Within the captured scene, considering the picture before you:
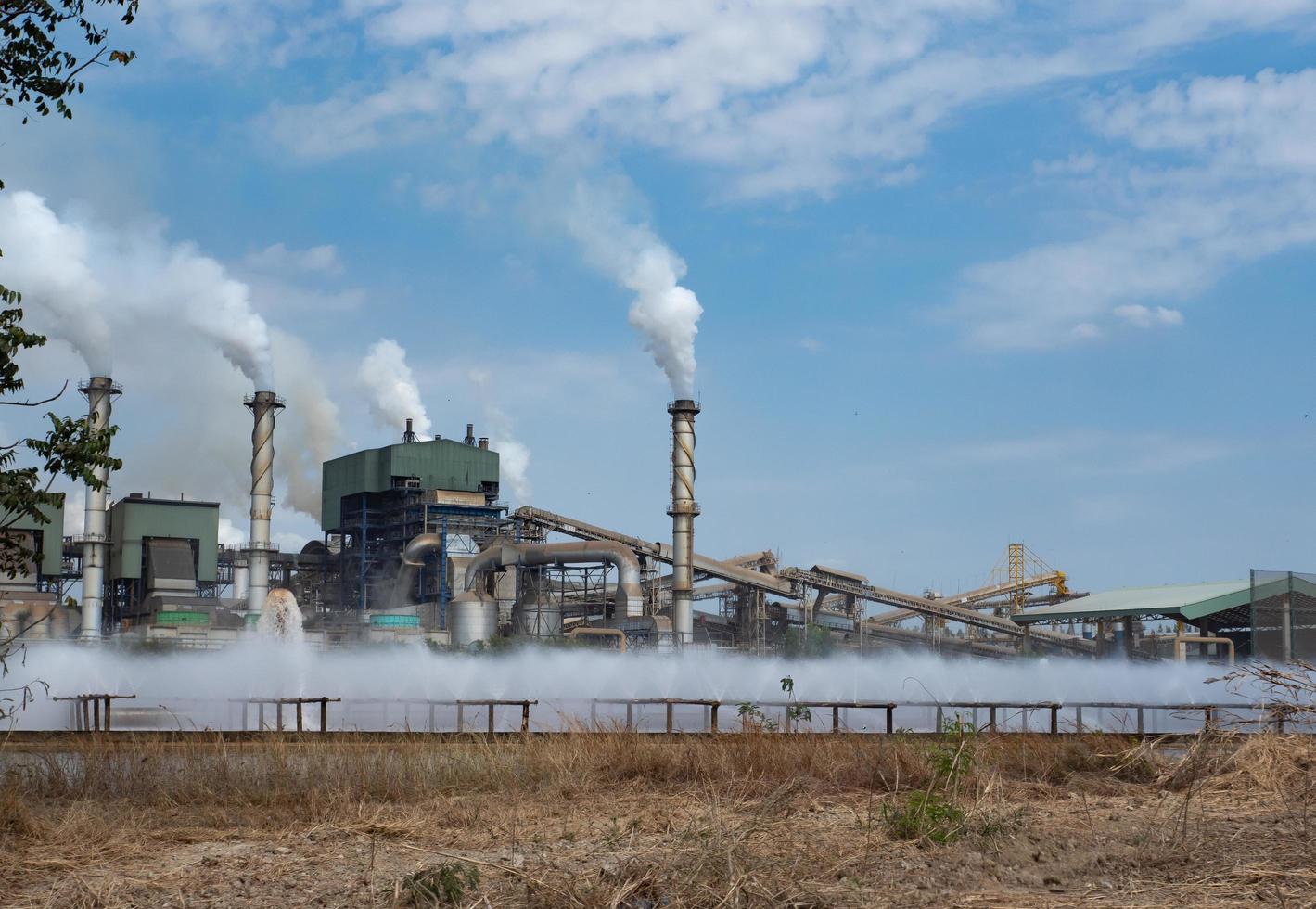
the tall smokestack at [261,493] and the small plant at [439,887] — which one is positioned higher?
the tall smokestack at [261,493]

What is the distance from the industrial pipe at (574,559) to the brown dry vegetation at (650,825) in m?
67.2

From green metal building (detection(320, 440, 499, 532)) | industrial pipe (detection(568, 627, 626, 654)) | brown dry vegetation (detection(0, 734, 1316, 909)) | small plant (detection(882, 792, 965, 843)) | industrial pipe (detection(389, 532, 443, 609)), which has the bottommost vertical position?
industrial pipe (detection(568, 627, 626, 654))

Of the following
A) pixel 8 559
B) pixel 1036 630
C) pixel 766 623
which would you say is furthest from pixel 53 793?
pixel 1036 630

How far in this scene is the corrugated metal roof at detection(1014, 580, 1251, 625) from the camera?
5291 cm

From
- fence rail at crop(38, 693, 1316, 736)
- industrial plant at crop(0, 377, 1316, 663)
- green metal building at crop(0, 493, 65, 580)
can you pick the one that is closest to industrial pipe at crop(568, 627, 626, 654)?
industrial plant at crop(0, 377, 1316, 663)

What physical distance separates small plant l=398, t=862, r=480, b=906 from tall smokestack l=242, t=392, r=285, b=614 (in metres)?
84.2

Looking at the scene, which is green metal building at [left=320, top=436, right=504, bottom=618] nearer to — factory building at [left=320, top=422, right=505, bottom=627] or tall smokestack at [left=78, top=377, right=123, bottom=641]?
factory building at [left=320, top=422, right=505, bottom=627]

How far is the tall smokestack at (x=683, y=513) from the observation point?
3214 inches

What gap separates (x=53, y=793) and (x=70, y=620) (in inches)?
3325

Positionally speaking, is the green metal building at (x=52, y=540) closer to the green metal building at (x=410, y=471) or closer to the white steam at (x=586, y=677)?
the white steam at (x=586, y=677)

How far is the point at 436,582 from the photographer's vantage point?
3718 inches

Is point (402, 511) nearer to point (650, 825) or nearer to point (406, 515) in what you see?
point (406, 515)

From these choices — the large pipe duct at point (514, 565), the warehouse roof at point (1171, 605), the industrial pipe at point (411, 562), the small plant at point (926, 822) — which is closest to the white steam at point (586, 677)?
the warehouse roof at point (1171, 605)

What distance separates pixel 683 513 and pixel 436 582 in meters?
22.5
